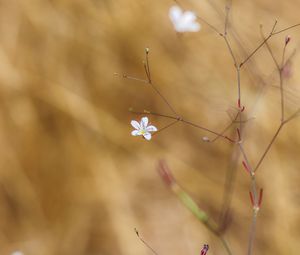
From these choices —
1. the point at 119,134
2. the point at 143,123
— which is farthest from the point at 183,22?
the point at 119,134

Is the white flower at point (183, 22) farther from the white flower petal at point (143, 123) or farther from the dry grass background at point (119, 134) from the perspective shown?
the dry grass background at point (119, 134)

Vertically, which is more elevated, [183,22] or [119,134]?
[119,134]

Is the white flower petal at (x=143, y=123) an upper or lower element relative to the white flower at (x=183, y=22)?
lower

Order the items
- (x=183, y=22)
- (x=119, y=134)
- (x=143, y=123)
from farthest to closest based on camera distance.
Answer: (x=119, y=134)
(x=183, y=22)
(x=143, y=123)

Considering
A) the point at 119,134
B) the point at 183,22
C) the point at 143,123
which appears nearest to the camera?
the point at 143,123

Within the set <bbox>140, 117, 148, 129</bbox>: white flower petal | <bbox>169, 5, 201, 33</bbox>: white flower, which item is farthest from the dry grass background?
<bbox>140, 117, 148, 129</bbox>: white flower petal

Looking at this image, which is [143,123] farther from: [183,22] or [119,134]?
[119,134]

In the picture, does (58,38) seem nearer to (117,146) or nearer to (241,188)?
(117,146)

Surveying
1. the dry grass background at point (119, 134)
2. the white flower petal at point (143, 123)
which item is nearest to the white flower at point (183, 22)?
the white flower petal at point (143, 123)

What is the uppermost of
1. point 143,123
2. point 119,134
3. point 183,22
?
point 119,134
